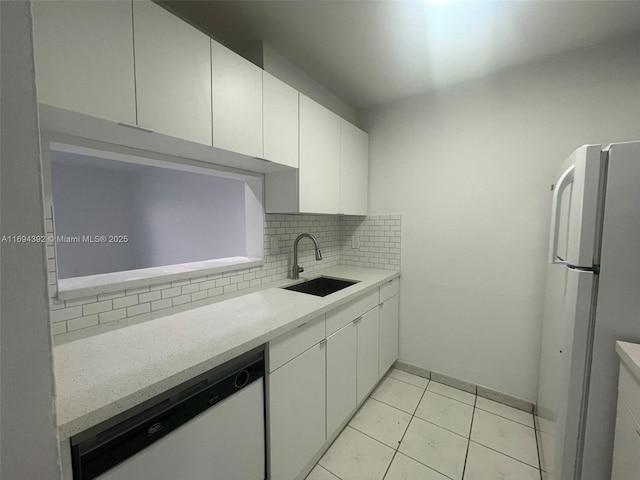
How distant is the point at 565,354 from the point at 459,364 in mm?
1165

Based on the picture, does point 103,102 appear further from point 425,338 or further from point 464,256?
point 425,338

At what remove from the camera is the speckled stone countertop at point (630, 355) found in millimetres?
873

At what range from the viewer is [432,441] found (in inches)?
65.6

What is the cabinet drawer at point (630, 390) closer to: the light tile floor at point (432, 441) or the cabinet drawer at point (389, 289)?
the light tile floor at point (432, 441)

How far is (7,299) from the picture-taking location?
370 millimetres

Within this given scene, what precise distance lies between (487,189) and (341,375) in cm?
171

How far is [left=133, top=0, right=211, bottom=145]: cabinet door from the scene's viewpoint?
967mm

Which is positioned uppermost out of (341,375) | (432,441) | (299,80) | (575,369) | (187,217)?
(299,80)

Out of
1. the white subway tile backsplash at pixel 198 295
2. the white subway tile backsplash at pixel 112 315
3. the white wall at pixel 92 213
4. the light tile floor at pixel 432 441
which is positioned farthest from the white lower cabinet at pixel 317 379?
the white wall at pixel 92 213

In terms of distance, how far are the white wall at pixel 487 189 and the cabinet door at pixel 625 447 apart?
99 centimetres

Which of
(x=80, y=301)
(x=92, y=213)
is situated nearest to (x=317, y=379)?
(x=80, y=301)

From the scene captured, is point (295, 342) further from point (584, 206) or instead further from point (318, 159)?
point (584, 206)

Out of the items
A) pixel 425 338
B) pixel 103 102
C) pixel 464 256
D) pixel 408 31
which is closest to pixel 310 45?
pixel 408 31

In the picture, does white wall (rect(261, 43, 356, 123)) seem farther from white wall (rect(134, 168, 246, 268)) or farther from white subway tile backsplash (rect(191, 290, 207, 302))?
white subway tile backsplash (rect(191, 290, 207, 302))
